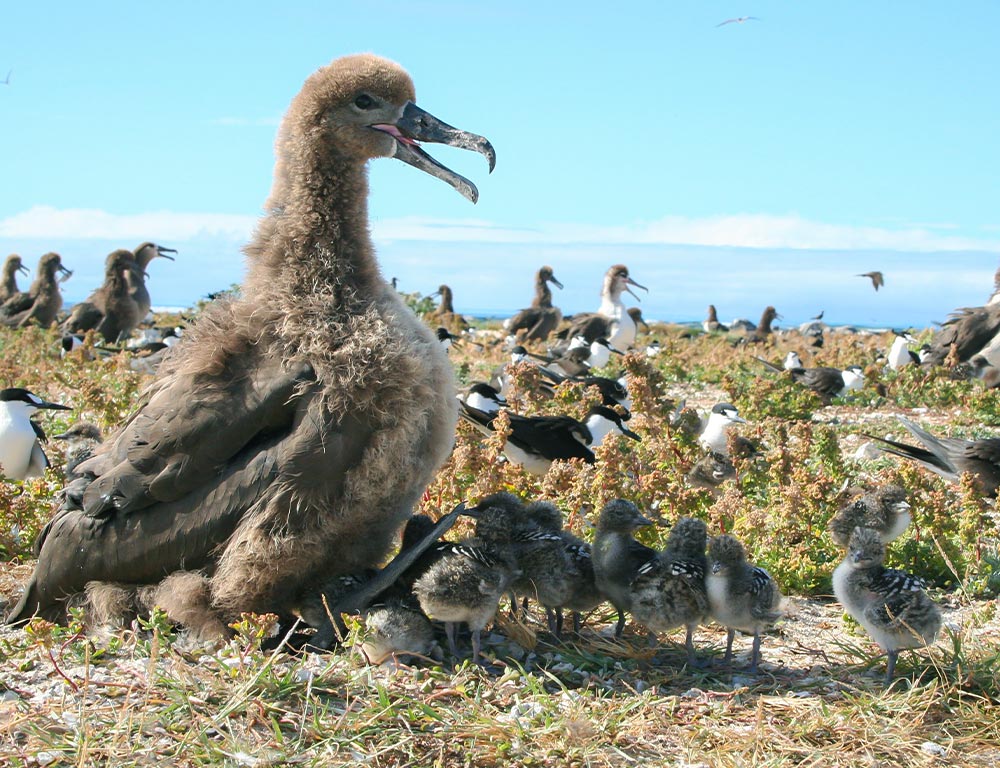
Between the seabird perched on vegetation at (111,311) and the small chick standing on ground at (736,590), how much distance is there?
1676cm

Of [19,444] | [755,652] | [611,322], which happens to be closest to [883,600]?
[755,652]

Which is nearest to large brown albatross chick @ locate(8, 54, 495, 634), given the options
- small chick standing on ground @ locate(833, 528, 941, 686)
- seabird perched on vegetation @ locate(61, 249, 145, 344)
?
small chick standing on ground @ locate(833, 528, 941, 686)

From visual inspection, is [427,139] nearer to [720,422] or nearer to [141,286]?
[720,422]

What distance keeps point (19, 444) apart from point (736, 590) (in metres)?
6.40

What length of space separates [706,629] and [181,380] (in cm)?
274

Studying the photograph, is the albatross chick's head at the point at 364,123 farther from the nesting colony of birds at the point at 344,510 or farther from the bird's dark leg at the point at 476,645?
the bird's dark leg at the point at 476,645

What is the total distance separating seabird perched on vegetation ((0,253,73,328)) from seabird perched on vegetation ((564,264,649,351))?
10786mm

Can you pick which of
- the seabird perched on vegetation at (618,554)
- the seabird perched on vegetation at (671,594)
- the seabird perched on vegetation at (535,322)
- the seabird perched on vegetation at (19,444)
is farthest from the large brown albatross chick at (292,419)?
the seabird perched on vegetation at (535,322)

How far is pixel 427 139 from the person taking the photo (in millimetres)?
4660

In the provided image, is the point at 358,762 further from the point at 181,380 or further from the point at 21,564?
the point at 21,564

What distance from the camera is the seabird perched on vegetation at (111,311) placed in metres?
19.8

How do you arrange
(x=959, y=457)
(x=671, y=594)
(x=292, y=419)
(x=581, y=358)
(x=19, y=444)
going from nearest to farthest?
(x=292, y=419), (x=671, y=594), (x=959, y=457), (x=19, y=444), (x=581, y=358)

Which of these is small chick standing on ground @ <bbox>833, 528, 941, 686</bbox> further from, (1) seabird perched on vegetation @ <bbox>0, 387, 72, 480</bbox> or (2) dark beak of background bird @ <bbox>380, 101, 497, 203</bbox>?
(1) seabird perched on vegetation @ <bbox>0, 387, 72, 480</bbox>

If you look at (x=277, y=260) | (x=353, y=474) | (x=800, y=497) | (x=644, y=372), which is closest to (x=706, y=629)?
(x=800, y=497)
